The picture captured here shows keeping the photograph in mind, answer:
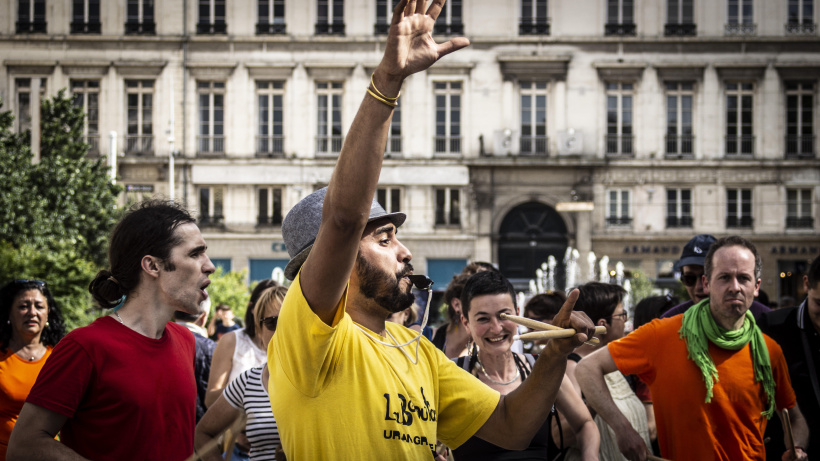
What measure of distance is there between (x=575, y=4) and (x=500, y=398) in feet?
103

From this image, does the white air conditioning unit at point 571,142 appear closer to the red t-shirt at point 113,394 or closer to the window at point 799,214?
the window at point 799,214

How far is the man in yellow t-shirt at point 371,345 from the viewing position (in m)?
2.07

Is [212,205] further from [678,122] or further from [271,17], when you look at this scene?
[678,122]

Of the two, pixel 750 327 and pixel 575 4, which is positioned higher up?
pixel 575 4

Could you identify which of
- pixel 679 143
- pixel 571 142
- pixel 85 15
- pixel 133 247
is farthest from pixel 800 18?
pixel 133 247

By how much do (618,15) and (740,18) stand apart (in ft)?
15.6

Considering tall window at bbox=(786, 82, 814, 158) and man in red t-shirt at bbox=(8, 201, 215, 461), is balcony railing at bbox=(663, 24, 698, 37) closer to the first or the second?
tall window at bbox=(786, 82, 814, 158)

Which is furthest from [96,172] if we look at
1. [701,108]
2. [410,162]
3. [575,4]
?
[701,108]

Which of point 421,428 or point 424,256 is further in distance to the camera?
point 424,256

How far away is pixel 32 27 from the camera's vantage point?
1283 inches

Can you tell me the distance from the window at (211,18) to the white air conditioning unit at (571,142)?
1401 cm

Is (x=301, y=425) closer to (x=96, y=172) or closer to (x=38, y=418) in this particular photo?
(x=38, y=418)

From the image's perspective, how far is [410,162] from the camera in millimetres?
31672

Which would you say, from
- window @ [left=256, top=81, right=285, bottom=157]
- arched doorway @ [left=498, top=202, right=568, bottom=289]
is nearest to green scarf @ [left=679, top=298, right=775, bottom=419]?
arched doorway @ [left=498, top=202, right=568, bottom=289]
